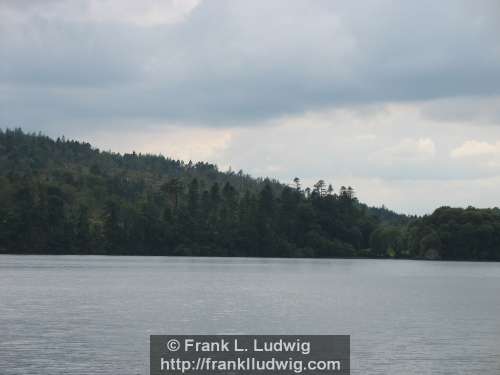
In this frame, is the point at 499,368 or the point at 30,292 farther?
the point at 30,292

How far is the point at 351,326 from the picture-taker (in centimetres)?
8262

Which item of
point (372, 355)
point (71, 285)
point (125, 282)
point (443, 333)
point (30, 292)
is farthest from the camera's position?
point (125, 282)

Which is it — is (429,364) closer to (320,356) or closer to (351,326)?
(320,356)

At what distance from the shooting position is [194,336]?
70.7m

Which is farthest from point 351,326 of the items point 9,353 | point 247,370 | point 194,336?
point 9,353

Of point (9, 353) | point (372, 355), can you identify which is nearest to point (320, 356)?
point (372, 355)

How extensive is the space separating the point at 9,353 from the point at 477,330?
4395 cm

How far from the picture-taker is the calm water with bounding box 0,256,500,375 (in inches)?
2352

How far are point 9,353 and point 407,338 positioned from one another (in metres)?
32.7

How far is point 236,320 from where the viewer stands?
274 feet

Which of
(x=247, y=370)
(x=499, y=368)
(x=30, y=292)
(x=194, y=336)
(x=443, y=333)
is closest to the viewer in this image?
(x=247, y=370)

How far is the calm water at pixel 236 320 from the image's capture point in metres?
59.8

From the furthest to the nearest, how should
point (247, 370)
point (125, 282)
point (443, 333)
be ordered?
point (125, 282), point (443, 333), point (247, 370)

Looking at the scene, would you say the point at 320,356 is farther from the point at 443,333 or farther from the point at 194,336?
the point at 443,333
